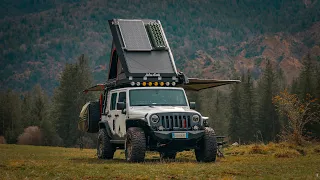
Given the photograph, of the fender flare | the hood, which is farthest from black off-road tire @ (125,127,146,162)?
Answer: the fender flare

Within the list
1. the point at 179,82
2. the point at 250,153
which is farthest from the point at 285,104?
the point at 179,82

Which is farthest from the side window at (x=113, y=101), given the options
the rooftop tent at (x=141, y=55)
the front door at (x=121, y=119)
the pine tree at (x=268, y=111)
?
the pine tree at (x=268, y=111)

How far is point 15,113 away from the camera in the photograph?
123 m

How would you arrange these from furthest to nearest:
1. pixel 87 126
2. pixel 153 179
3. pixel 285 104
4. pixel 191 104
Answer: pixel 285 104 < pixel 87 126 < pixel 191 104 < pixel 153 179

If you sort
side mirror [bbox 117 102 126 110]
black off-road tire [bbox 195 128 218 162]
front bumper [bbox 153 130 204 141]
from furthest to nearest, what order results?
side mirror [bbox 117 102 126 110], black off-road tire [bbox 195 128 218 162], front bumper [bbox 153 130 204 141]

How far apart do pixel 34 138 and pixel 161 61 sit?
2435 inches

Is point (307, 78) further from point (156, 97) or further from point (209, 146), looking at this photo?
point (209, 146)

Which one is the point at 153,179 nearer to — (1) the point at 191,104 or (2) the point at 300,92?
(1) the point at 191,104

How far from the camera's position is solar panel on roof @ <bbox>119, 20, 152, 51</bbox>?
21.9 metres

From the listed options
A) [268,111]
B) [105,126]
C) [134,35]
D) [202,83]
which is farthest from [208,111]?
[134,35]

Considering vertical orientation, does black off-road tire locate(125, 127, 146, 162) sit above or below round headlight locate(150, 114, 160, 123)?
below

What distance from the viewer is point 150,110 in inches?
772

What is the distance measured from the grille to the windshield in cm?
182

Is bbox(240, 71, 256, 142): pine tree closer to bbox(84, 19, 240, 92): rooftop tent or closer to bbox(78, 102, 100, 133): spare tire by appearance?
bbox(78, 102, 100, 133): spare tire
